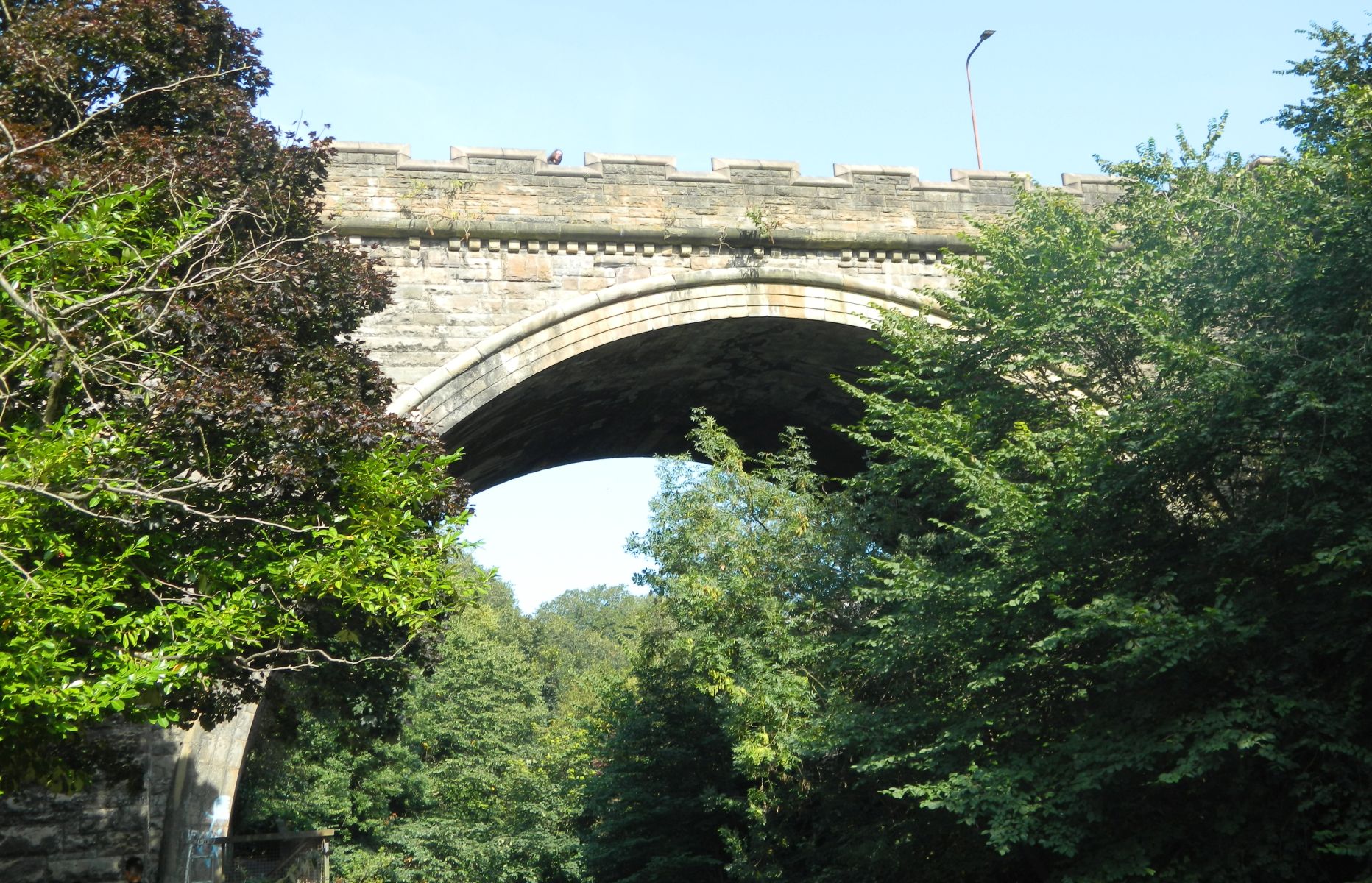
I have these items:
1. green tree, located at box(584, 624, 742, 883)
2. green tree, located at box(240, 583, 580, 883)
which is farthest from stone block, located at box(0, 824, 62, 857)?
green tree, located at box(240, 583, 580, 883)

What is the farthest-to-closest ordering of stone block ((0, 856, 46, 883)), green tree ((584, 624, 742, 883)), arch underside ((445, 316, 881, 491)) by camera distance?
green tree ((584, 624, 742, 883)), arch underside ((445, 316, 881, 491)), stone block ((0, 856, 46, 883))

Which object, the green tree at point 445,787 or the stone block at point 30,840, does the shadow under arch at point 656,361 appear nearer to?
the stone block at point 30,840

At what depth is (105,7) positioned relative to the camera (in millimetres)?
8352

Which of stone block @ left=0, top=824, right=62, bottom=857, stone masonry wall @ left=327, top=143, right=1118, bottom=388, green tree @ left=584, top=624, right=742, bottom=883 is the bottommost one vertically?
stone block @ left=0, top=824, right=62, bottom=857

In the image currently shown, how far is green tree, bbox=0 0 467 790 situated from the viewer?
668 cm

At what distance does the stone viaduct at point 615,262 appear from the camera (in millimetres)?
12492

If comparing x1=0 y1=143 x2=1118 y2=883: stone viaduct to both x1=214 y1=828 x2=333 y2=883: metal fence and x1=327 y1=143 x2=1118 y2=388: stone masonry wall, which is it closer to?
x1=327 y1=143 x2=1118 y2=388: stone masonry wall

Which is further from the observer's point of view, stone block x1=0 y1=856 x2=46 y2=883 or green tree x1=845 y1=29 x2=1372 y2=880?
stone block x1=0 y1=856 x2=46 y2=883

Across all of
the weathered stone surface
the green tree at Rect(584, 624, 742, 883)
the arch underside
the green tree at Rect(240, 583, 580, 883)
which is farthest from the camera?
the green tree at Rect(240, 583, 580, 883)

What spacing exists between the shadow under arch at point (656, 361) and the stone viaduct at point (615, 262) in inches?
0.9

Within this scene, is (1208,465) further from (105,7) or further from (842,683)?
(105,7)

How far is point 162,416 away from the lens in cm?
700

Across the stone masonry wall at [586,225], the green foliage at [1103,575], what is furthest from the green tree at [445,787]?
the stone masonry wall at [586,225]

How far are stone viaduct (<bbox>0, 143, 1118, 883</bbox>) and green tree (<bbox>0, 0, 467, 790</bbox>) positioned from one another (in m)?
3.50
